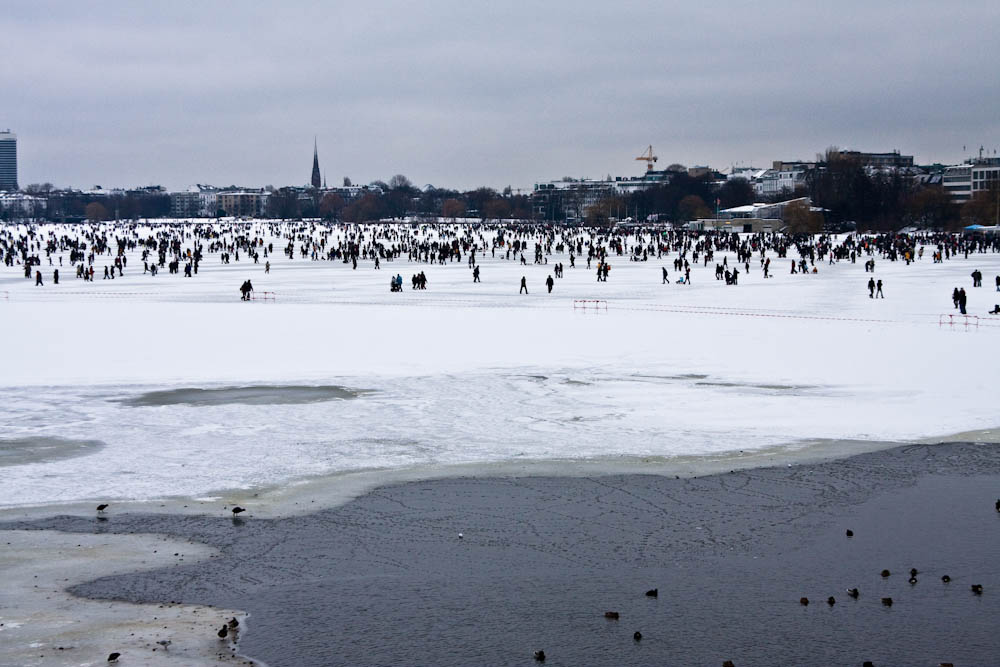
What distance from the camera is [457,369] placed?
2006 centimetres

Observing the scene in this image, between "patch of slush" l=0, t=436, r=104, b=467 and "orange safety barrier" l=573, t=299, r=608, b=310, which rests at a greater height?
"orange safety barrier" l=573, t=299, r=608, b=310


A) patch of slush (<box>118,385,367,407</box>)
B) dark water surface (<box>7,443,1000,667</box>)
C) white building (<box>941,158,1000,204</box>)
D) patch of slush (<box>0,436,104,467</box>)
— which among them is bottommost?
dark water surface (<box>7,443,1000,667</box>)

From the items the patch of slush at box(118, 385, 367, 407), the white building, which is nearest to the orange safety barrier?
the patch of slush at box(118, 385, 367, 407)

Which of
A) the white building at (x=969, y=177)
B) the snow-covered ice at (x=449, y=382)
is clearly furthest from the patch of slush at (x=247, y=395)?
the white building at (x=969, y=177)

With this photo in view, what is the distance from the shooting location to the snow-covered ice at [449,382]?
1362 cm

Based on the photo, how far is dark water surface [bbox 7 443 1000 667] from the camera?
7922 mm

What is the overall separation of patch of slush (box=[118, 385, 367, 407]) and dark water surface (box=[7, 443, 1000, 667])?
554 cm

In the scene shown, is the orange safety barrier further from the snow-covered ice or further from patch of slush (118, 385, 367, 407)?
patch of slush (118, 385, 367, 407)

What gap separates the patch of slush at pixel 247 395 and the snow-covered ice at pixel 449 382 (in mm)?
66

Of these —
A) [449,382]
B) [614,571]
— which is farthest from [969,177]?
[614,571]

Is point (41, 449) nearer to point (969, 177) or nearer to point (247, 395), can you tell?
point (247, 395)

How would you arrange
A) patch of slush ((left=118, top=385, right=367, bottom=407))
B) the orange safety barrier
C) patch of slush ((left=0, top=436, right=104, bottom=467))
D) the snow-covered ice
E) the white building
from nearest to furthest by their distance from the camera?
1. patch of slush ((left=0, top=436, right=104, bottom=467))
2. the snow-covered ice
3. patch of slush ((left=118, top=385, right=367, bottom=407))
4. the orange safety barrier
5. the white building

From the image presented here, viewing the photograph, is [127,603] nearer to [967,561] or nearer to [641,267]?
[967,561]

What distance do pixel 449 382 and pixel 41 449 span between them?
6.99m
